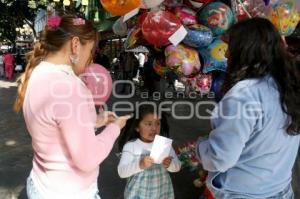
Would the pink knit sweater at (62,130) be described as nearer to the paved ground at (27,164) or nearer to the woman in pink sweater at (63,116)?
the woman in pink sweater at (63,116)

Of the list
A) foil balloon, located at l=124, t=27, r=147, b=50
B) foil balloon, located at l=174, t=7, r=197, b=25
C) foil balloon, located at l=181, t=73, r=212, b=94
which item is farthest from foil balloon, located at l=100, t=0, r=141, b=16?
foil balloon, located at l=181, t=73, r=212, b=94

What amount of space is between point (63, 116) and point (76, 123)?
0.06m

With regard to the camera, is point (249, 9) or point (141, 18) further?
point (141, 18)

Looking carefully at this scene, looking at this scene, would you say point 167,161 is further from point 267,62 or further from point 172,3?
point 172,3

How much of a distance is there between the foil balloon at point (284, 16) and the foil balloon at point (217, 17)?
1.13 feet

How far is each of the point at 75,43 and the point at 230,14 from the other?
5.73ft

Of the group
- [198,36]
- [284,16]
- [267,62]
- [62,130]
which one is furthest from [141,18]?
[62,130]

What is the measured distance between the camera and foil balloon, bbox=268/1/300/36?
324cm

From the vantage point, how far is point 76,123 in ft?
5.58

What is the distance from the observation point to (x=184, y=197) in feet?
14.0

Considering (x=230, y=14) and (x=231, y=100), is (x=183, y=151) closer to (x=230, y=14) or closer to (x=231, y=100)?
(x=230, y=14)

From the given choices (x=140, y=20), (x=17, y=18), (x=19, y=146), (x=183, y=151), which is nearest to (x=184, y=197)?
(x=183, y=151)

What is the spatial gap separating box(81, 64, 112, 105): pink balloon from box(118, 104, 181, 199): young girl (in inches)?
15.1

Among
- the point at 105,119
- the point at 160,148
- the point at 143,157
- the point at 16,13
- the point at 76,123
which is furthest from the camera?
the point at 16,13
